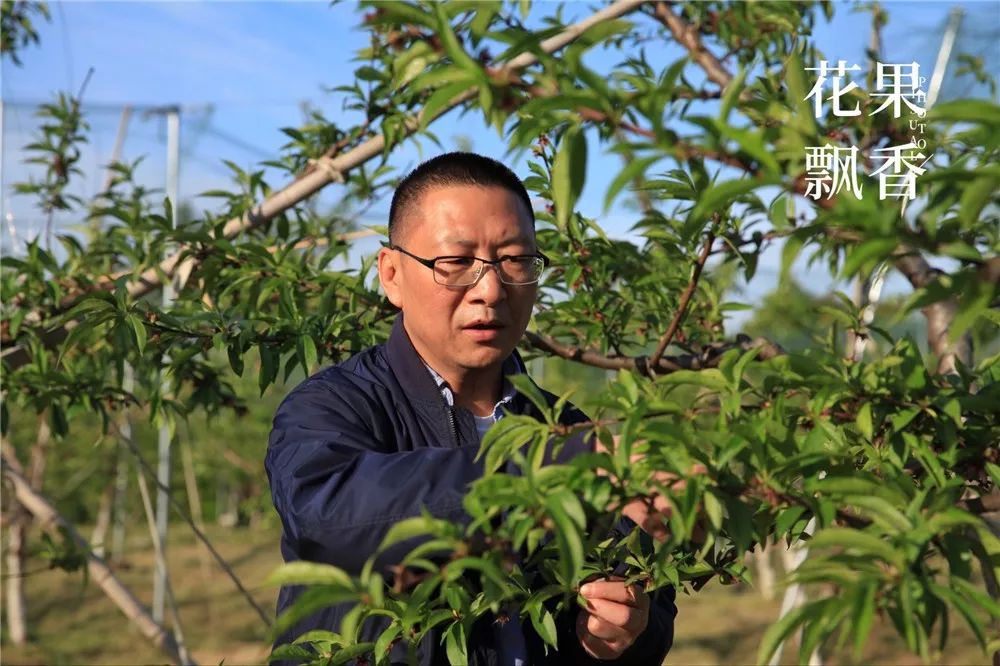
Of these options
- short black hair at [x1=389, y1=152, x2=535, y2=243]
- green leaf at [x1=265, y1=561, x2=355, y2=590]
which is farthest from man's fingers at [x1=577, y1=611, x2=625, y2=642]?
green leaf at [x1=265, y1=561, x2=355, y2=590]

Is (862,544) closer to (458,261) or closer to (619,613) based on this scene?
(619,613)

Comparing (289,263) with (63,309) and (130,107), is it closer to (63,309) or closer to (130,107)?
(63,309)

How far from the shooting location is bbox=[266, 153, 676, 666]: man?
1.34m

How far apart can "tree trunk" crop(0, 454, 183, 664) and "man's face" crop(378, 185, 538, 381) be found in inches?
81.9

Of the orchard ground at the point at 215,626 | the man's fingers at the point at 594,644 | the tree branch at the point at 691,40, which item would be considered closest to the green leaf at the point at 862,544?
the man's fingers at the point at 594,644

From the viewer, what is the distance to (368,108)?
10.0ft

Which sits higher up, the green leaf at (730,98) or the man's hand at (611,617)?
the green leaf at (730,98)

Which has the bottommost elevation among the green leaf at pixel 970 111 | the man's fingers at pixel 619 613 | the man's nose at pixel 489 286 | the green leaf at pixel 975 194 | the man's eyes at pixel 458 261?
the man's fingers at pixel 619 613

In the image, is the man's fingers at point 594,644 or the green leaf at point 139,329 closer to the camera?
the man's fingers at point 594,644

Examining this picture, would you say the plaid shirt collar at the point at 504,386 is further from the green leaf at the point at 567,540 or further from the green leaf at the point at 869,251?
the green leaf at the point at 869,251

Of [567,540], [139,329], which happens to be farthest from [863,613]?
[139,329]

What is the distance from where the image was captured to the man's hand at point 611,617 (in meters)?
1.50

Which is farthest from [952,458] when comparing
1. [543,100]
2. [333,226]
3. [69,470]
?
[69,470]

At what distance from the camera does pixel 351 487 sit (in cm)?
128
